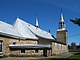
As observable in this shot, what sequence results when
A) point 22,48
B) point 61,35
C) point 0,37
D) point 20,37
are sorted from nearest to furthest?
point 0,37, point 22,48, point 20,37, point 61,35

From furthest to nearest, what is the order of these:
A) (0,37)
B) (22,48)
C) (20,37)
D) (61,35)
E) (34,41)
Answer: (61,35) → (34,41) → (20,37) → (22,48) → (0,37)

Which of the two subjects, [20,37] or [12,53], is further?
[20,37]

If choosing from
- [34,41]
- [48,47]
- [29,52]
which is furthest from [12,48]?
[34,41]

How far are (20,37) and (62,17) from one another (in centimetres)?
3379

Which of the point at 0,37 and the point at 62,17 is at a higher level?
the point at 62,17

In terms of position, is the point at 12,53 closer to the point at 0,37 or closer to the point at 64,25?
the point at 0,37

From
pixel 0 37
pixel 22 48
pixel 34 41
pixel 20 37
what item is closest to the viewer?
pixel 0 37

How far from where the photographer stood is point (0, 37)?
98.2 feet

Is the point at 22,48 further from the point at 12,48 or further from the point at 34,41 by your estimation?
the point at 34,41

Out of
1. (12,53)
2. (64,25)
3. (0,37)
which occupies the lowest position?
(12,53)

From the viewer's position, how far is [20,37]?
117 ft

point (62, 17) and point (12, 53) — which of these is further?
point (62, 17)

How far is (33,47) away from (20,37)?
484 cm

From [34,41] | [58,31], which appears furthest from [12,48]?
[58,31]
